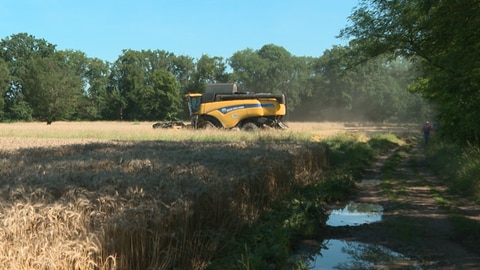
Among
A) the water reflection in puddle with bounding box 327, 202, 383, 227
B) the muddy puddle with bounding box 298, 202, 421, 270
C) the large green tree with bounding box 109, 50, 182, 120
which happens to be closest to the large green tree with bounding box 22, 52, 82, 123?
the large green tree with bounding box 109, 50, 182, 120

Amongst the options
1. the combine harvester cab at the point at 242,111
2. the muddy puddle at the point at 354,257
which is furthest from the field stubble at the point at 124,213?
the combine harvester cab at the point at 242,111

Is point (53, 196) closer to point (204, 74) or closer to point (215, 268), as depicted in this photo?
point (215, 268)

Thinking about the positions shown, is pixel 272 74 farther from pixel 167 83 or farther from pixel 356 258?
pixel 356 258

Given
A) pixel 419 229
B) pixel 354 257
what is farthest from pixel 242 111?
pixel 354 257

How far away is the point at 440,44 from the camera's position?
38.5ft

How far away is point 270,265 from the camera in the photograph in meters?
5.06

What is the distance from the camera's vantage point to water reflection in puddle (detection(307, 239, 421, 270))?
5.93 meters

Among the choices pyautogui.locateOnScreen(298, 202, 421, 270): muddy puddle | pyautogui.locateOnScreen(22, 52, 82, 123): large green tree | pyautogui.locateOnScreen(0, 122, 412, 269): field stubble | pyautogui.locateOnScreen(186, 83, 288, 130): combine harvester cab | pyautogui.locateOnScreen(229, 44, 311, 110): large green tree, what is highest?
pyautogui.locateOnScreen(229, 44, 311, 110): large green tree

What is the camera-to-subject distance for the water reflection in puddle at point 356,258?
19.5 ft

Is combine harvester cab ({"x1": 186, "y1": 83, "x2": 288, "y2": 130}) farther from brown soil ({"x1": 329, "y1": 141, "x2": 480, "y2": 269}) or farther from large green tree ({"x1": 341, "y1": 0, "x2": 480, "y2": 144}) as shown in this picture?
brown soil ({"x1": 329, "y1": 141, "x2": 480, "y2": 269})

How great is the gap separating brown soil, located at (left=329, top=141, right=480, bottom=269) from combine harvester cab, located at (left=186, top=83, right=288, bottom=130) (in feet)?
43.3

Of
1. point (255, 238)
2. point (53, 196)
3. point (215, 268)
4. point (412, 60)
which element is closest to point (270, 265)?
point (215, 268)

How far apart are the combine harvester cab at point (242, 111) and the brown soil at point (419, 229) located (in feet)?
43.3

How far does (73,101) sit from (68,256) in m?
70.9
